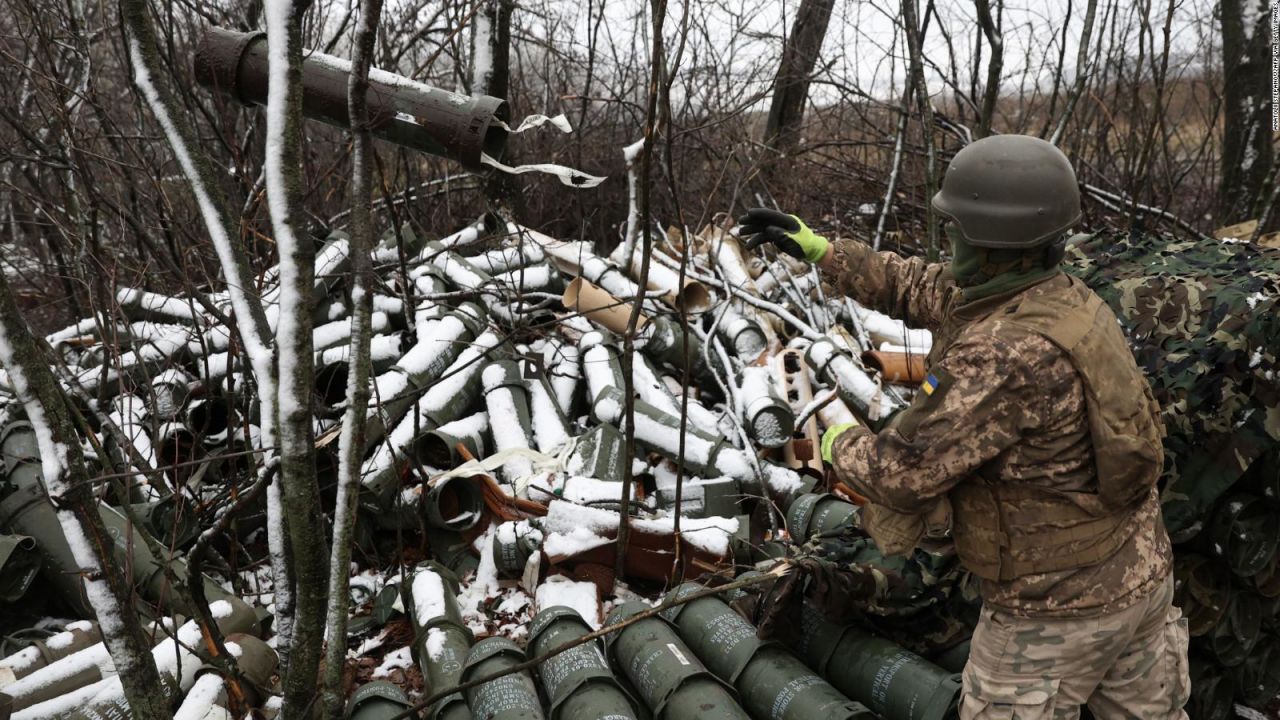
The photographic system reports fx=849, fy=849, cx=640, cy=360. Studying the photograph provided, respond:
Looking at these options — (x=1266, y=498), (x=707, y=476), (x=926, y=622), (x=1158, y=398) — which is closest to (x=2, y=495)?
→ (x=707, y=476)

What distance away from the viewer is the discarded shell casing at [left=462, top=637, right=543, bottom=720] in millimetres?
2703

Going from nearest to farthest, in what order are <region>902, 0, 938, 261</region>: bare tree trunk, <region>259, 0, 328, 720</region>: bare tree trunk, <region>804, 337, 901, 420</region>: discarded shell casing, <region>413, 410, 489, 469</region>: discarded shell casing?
1. <region>259, 0, 328, 720</region>: bare tree trunk
2. <region>413, 410, 489, 469</region>: discarded shell casing
3. <region>804, 337, 901, 420</region>: discarded shell casing
4. <region>902, 0, 938, 261</region>: bare tree trunk

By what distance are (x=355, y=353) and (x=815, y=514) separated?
2.36 m

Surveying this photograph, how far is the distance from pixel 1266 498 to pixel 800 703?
1708 mm

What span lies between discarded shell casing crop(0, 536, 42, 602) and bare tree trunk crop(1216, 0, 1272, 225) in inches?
314

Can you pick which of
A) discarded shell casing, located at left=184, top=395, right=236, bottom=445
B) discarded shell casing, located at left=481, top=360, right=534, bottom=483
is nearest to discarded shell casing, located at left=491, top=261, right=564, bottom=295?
discarded shell casing, located at left=481, top=360, right=534, bottom=483

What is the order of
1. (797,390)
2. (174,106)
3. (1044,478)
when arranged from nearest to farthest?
1. (174,106)
2. (1044,478)
3. (797,390)

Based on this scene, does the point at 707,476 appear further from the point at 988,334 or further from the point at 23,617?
the point at 23,617

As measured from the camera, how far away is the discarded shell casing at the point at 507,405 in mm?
4746

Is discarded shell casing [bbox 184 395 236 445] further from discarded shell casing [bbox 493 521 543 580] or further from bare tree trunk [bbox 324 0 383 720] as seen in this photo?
bare tree trunk [bbox 324 0 383 720]

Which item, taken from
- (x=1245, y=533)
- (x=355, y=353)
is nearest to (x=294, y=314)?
(x=355, y=353)

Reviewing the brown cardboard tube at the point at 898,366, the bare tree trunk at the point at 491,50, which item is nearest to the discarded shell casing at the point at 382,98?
the brown cardboard tube at the point at 898,366

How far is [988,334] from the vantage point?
2.14 metres

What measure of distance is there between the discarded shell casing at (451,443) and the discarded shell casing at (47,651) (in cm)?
165
